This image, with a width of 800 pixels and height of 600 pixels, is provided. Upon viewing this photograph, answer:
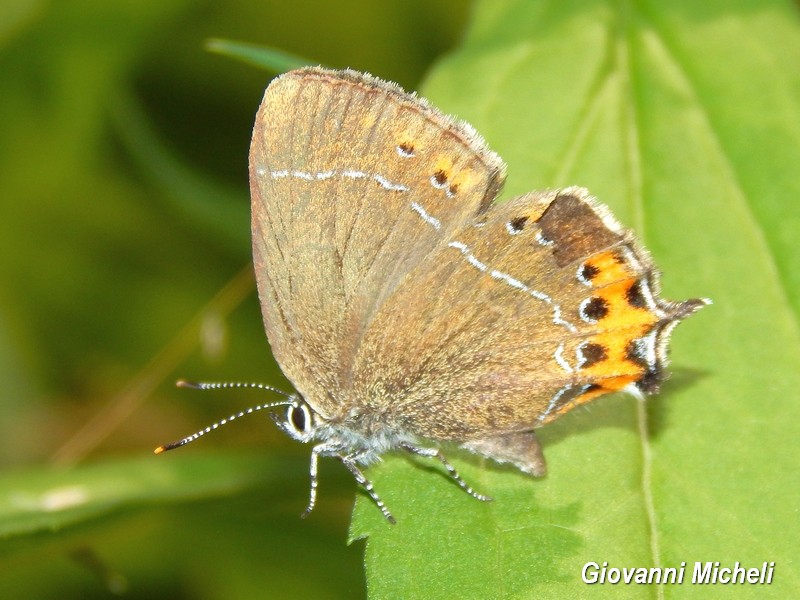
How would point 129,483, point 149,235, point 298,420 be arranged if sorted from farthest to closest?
point 149,235
point 129,483
point 298,420

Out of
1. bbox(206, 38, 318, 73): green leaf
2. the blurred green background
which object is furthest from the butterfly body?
the blurred green background

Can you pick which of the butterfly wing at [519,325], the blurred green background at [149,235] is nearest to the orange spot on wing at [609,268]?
the butterfly wing at [519,325]

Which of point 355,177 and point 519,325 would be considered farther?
point 519,325

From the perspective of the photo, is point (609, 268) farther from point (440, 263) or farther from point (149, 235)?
point (149, 235)

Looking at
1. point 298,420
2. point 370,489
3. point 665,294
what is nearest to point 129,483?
Answer: point 298,420

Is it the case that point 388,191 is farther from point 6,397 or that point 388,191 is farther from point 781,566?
point 6,397

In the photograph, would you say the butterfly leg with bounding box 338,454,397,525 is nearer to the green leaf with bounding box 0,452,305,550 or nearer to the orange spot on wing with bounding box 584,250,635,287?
the green leaf with bounding box 0,452,305,550

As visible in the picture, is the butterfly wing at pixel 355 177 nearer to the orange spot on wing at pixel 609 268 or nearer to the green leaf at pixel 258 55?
the orange spot on wing at pixel 609 268
